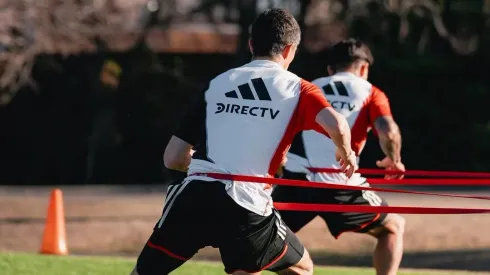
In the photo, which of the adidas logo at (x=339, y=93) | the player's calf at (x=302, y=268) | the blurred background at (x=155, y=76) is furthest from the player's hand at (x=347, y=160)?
the blurred background at (x=155, y=76)

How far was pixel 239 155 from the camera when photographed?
17.9ft

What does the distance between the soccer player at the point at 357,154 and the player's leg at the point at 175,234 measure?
2431mm

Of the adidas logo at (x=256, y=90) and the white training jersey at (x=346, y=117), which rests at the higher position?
the adidas logo at (x=256, y=90)

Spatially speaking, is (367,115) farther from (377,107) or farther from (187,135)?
(187,135)

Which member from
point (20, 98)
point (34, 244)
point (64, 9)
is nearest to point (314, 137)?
point (34, 244)

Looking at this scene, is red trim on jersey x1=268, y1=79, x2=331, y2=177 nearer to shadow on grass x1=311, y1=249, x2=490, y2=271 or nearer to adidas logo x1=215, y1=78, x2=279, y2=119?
adidas logo x1=215, y1=78, x2=279, y2=119

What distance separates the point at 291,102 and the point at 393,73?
692 inches

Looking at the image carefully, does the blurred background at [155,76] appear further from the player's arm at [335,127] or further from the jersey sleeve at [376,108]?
the player's arm at [335,127]

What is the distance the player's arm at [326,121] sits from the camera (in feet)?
17.1

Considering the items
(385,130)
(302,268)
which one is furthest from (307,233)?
(302,268)

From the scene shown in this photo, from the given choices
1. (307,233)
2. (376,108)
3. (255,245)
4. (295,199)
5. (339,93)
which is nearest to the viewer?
(255,245)

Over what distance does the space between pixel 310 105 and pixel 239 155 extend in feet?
1.44

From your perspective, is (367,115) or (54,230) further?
(54,230)

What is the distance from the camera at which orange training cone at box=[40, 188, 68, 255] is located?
11703mm
